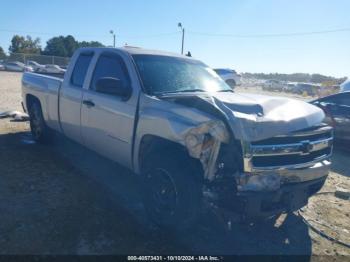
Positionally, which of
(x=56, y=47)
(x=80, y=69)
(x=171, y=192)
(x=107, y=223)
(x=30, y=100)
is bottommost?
(x=107, y=223)

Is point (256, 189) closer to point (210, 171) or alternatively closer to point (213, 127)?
point (210, 171)

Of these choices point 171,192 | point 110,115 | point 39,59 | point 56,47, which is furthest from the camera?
point 56,47

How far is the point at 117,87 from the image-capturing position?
3.97 metres

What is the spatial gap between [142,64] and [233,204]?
218 centimetres

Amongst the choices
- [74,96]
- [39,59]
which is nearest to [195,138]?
[74,96]

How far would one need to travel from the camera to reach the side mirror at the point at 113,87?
3.92m

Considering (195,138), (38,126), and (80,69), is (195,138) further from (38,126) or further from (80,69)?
(38,126)

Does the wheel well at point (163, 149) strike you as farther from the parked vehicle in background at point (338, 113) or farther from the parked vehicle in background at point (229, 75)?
the parked vehicle in background at point (229, 75)

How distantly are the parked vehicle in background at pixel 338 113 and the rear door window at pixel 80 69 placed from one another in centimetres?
553

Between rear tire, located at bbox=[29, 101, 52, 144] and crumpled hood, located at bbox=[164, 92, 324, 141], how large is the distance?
13.6 ft

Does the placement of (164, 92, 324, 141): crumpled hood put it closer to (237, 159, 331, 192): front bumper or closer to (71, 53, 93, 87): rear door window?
(237, 159, 331, 192): front bumper

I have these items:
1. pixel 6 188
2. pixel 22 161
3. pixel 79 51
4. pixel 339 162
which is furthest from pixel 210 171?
pixel 339 162

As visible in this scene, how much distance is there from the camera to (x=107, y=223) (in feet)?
12.3

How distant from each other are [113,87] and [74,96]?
4.47ft
